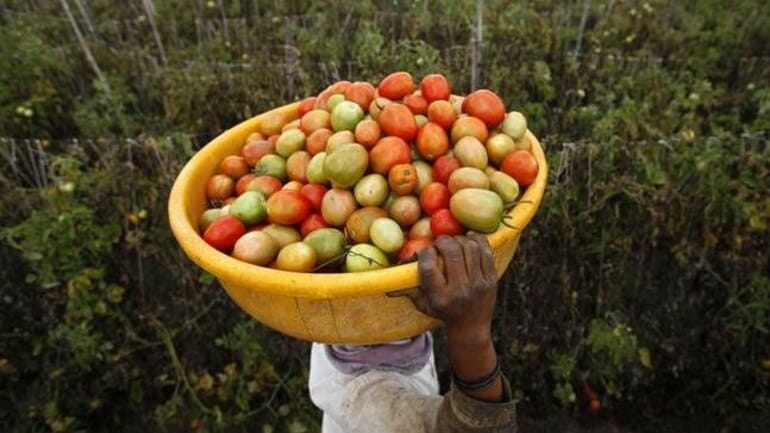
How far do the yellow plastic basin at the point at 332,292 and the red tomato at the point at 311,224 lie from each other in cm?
23

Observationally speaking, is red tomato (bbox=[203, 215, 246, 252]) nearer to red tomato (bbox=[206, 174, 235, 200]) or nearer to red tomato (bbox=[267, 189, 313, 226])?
red tomato (bbox=[267, 189, 313, 226])

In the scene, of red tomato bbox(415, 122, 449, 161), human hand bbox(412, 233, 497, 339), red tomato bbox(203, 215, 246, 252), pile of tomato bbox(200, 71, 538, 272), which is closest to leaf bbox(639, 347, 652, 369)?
pile of tomato bbox(200, 71, 538, 272)

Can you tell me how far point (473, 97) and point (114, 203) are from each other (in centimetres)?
195

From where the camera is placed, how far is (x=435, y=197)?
1.50 meters

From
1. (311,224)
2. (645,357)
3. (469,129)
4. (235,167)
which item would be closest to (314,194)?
(311,224)

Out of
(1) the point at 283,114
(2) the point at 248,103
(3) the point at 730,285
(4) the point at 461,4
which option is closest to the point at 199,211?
(1) the point at 283,114

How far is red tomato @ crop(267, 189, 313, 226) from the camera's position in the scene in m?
1.53

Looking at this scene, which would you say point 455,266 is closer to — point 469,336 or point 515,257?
point 469,336

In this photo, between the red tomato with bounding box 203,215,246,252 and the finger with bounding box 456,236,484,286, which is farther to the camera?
the red tomato with bounding box 203,215,246,252

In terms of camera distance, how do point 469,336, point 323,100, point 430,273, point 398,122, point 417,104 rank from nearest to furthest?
point 430,273
point 469,336
point 398,122
point 417,104
point 323,100

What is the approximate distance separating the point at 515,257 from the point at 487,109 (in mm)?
1425

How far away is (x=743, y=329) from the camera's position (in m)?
2.85

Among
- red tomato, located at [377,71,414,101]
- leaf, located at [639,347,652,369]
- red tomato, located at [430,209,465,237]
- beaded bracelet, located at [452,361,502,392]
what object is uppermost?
red tomato, located at [377,71,414,101]

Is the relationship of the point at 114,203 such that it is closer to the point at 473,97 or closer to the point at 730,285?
the point at 473,97
